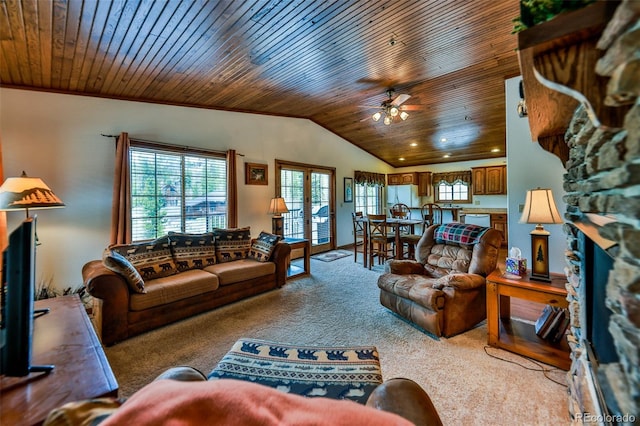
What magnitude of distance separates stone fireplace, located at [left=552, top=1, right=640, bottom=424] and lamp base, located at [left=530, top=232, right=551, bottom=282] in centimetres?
94

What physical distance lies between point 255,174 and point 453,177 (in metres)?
5.89

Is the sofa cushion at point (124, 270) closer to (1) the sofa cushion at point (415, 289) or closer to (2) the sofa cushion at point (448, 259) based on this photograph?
(1) the sofa cushion at point (415, 289)

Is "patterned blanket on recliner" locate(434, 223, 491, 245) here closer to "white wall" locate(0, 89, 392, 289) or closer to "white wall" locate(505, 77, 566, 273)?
"white wall" locate(505, 77, 566, 273)

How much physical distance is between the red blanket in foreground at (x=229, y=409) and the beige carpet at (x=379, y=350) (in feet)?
4.68

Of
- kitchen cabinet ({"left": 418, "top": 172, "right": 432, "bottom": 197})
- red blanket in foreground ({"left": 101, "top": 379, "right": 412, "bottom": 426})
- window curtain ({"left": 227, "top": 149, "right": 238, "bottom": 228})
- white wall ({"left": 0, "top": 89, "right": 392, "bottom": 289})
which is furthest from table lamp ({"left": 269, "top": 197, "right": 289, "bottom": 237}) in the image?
kitchen cabinet ({"left": 418, "top": 172, "right": 432, "bottom": 197})

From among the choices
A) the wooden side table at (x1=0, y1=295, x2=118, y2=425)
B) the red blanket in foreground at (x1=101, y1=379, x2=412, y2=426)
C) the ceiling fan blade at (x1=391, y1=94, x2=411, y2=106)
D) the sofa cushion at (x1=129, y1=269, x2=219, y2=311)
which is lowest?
the sofa cushion at (x1=129, y1=269, x2=219, y2=311)

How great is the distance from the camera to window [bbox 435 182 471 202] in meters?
7.85

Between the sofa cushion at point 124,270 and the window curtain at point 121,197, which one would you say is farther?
the window curtain at point 121,197

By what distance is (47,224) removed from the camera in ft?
10.3

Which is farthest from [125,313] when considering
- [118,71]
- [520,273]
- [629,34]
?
[520,273]

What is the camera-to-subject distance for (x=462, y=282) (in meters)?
2.50

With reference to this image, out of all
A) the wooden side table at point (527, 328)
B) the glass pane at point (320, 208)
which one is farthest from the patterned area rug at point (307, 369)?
the glass pane at point (320, 208)

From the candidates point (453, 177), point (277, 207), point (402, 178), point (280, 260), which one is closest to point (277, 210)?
point (277, 207)

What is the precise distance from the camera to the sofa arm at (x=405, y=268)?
313cm
